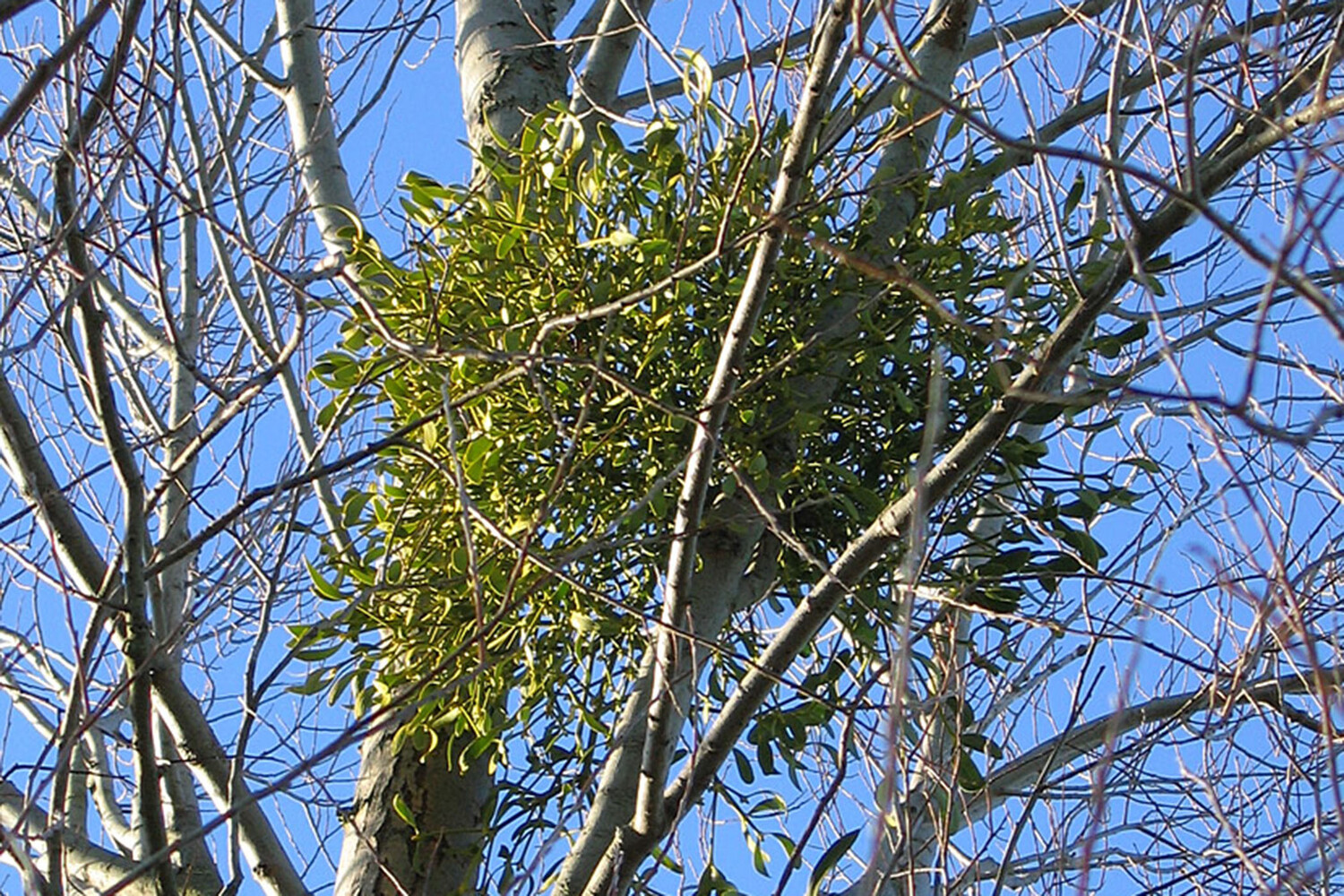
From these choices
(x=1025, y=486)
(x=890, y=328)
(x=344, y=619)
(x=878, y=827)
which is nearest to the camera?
(x=878, y=827)

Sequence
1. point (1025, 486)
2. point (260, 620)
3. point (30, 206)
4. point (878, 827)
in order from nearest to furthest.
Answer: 1. point (878, 827)
2. point (1025, 486)
3. point (260, 620)
4. point (30, 206)

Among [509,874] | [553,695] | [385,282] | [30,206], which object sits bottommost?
[509,874]

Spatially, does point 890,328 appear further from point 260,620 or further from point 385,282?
point 260,620

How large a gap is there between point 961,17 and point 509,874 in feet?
3.91

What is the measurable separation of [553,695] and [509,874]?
0.22m

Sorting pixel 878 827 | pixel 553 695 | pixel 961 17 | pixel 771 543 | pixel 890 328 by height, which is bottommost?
pixel 878 827

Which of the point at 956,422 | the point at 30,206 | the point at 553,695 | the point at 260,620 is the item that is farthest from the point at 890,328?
the point at 30,206

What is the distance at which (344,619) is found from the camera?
5.28ft

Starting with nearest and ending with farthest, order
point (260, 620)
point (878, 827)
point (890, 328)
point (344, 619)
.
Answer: point (878, 827), point (344, 619), point (890, 328), point (260, 620)

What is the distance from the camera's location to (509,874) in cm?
182

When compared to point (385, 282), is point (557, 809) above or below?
below

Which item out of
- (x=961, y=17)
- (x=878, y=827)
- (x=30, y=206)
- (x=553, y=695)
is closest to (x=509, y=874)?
(x=553, y=695)

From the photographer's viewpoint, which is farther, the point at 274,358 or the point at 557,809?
the point at 557,809

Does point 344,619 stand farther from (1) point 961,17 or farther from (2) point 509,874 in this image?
(1) point 961,17
